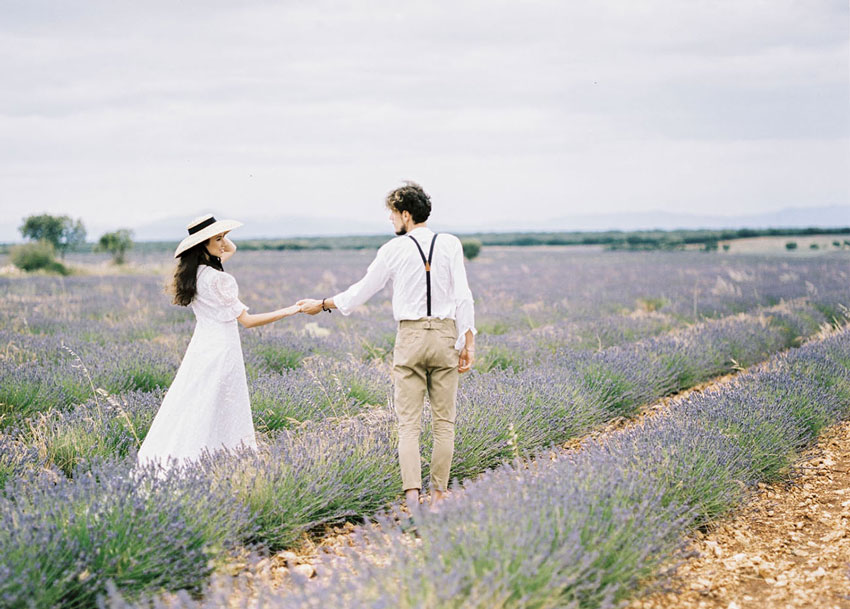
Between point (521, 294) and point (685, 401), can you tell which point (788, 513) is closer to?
point (685, 401)

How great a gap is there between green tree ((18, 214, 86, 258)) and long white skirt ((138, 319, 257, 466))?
30.4 meters

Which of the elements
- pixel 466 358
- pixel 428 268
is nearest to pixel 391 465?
pixel 466 358

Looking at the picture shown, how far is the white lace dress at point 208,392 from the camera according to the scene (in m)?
3.63

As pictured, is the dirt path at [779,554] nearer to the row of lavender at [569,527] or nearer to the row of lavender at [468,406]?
the row of lavender at [569,527]

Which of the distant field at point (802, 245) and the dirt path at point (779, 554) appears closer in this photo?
the dirt path at point (779, 554)

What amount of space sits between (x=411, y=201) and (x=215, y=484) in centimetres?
155

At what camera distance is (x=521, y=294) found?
1373 cm

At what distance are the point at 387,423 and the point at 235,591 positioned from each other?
1.66 m

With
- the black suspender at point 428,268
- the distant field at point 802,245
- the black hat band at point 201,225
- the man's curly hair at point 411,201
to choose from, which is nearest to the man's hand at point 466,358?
the black suspender at point 428,268

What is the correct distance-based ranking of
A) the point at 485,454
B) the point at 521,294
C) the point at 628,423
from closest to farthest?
the point at 485,454, the point at 628,423, the point at 521,294

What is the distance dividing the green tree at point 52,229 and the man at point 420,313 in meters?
31.1

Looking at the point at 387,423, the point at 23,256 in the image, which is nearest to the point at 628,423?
the point at 387,423

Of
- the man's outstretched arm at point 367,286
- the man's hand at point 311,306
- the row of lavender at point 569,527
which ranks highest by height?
the man's outstretched arm at point 367,286

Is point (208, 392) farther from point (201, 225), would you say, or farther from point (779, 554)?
point (779, 554)
